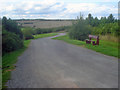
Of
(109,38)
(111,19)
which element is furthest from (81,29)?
(109,38)

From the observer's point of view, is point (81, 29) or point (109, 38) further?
point (81, 29)

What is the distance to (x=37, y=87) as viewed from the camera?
492cm

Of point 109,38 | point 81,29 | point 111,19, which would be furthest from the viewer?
point 81,29

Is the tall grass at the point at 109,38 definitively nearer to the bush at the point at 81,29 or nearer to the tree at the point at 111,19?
the tree at the point at 111,19

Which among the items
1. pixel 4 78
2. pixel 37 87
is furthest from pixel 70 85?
pixel 4 78

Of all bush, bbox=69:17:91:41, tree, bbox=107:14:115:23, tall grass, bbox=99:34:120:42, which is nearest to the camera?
tall grass, bbox=99:34:120:42

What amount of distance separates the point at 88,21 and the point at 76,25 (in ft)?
7.04

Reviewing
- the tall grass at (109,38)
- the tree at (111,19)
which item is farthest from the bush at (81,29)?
the tree at (111,19)

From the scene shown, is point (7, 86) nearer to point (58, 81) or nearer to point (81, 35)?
point (58, 81)

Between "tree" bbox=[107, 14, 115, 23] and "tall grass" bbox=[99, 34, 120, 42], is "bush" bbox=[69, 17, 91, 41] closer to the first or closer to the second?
"tall grass" bbox=[99, 34, 120, 42]

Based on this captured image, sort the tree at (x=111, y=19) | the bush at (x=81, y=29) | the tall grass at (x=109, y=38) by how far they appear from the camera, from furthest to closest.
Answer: the bush at (x=81, y=29)
the tree at (x=111, y=19)
the tall grass at (x=109, y=38)

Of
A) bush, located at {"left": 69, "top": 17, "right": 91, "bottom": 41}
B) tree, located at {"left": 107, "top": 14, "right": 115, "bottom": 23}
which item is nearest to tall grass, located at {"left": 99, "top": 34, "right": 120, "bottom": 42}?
tree, located at {"left": 107, "top": 14, "right": 115, "bottom": 23}

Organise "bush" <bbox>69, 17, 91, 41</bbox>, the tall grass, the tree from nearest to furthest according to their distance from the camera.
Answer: the tall grass
the tree
"bush" <bbox>69, 17, 91, 41</bbox>

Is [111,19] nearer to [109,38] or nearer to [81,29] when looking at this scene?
[109,38]
